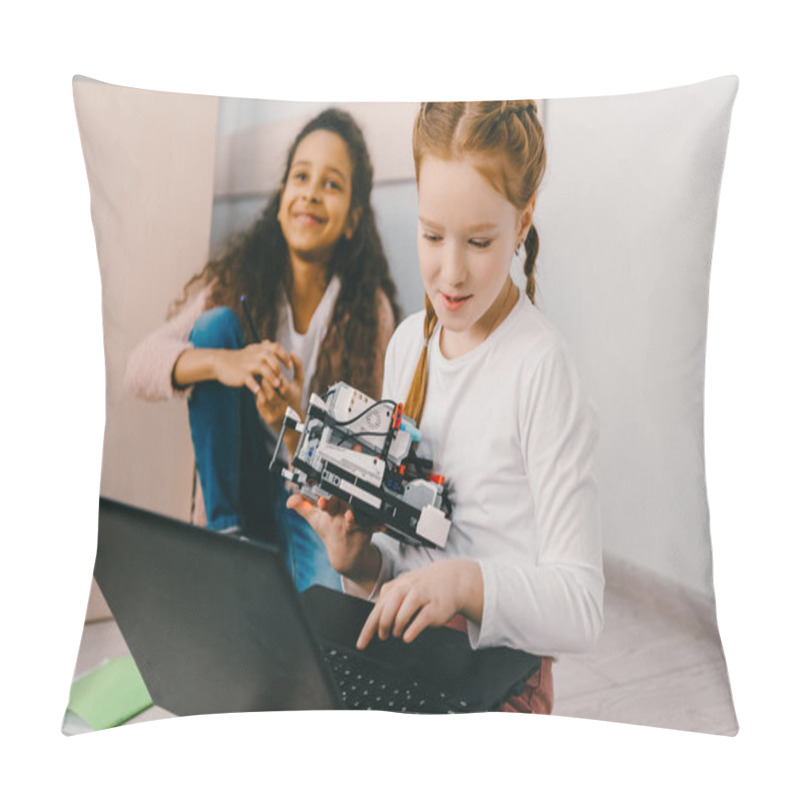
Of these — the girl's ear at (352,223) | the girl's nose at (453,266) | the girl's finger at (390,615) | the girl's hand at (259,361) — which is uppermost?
the girl's ear at (352,223)

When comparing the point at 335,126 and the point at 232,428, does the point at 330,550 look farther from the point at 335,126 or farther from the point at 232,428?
the point at 335,126

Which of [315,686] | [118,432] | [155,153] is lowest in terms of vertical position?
[315,686]

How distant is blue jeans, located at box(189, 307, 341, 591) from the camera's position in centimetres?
174

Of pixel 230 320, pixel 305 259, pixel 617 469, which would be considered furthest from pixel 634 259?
pixel 230 320

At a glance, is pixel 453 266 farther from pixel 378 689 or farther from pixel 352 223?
pixel 378 689

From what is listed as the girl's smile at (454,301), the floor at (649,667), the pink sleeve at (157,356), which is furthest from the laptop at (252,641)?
the girl's smile at (454,301)

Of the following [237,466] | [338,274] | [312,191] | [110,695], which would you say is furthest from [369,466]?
[110,695]

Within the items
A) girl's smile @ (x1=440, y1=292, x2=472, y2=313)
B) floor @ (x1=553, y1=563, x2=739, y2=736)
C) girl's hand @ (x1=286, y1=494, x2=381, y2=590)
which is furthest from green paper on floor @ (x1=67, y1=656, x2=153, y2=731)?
girl's smile @ (x1=440, y1=292, x2=472, y2=313)

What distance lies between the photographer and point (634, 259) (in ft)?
5.50

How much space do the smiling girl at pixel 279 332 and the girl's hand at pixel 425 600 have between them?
0.34 feet

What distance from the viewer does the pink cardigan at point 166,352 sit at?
1738 mm

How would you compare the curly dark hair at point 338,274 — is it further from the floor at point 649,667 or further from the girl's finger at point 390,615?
the floor at point 649,667

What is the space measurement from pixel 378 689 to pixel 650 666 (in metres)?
0.48

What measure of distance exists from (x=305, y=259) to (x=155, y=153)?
33 centimetres
